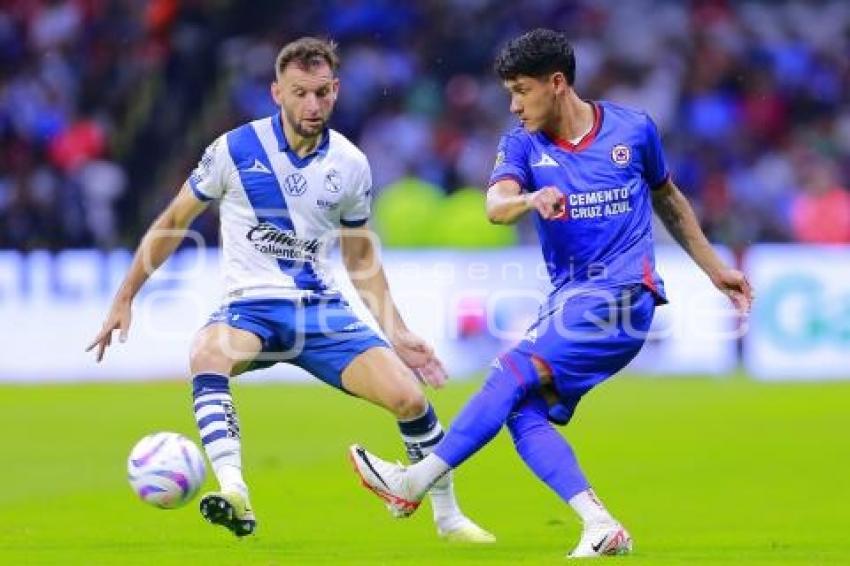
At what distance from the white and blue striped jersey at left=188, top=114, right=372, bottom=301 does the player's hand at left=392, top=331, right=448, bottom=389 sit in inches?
15.9

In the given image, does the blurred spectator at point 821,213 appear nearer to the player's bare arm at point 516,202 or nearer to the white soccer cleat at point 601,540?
the player's bare arm at point 516,202

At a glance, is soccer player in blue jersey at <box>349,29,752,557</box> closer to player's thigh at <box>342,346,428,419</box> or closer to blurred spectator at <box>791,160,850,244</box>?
player's thigh at <box>342,346,428,419</box>

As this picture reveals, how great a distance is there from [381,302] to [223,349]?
0.81 metres

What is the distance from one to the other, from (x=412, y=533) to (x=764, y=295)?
420 inches

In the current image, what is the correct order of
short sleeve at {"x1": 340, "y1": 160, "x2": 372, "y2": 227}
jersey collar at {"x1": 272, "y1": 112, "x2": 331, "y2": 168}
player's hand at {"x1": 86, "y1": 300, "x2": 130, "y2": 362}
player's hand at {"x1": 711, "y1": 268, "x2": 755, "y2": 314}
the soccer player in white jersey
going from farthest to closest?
short sleeve at {"x1": 340, "y1": 160, "x2": 372, "y2": 227} < jersey collar at {"x1": 272, "y1": 112, "x2": 331, "y2": 168} < the soccer player in white jersey < player's hand at {"x1": 86, "y1": 300, "x2": 130, "y2": 362} < player's hand at {"x1": 711, "y1": 268, "x2": 755, "y2": 314}

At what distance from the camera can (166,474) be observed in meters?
8.28

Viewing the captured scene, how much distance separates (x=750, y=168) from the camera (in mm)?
22547

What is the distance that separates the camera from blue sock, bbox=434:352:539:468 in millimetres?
7793

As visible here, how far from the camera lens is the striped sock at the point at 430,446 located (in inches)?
349

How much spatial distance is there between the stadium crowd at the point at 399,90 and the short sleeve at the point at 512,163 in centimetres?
1397

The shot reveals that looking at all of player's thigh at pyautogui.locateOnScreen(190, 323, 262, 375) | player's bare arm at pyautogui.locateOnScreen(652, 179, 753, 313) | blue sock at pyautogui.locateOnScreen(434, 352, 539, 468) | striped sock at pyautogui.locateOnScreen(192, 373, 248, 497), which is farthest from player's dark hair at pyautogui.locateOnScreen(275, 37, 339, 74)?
blue sock at pyautogui.locateOnScreen(434, 352, 539, 468)

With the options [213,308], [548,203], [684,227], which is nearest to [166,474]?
[548,203]

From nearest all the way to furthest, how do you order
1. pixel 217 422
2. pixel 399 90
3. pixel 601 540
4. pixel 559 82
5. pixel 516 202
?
pixel 516 202, pixel 601 540, pixel 559 82, pixel 217 422, pixel 399 90

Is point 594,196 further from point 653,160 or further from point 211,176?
point 211,176
